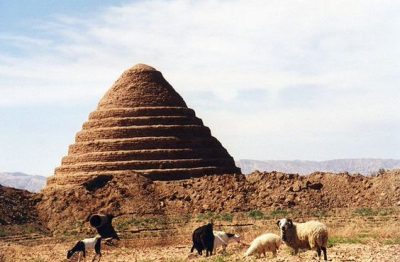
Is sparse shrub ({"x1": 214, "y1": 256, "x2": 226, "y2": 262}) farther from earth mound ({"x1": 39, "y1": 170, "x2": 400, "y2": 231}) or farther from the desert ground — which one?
earth mound ({"x1": 39, "y1": 170, "x2": 400, "y2": 231})

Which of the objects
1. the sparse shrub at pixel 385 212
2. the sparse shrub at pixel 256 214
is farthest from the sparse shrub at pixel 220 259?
the sparse shrub at pixel 385 212

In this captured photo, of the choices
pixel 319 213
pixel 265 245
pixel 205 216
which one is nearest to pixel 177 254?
pixel 265 245

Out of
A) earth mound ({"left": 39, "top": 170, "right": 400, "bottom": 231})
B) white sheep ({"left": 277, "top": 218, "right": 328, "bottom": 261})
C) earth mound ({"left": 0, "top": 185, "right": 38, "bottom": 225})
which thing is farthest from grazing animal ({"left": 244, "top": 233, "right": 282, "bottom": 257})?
earth mound ({"left": 0, "top": 185, "right": 38, "bottom": 225})

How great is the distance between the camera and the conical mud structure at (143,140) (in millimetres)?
48625

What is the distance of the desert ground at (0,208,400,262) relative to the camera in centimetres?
2196

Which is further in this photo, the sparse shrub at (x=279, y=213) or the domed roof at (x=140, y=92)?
the domed roof at (x=140, y=92)

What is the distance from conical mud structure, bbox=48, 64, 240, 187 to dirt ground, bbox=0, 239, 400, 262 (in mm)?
14027

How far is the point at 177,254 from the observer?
2697cm

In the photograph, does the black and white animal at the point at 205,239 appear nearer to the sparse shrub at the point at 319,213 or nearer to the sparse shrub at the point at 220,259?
the sparse shrub at the point at 220,259

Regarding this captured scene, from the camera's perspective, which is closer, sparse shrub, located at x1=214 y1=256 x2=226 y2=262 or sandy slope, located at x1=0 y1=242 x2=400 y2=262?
sandy slope, located at x1=0 y1=242 x2=400 y2=262

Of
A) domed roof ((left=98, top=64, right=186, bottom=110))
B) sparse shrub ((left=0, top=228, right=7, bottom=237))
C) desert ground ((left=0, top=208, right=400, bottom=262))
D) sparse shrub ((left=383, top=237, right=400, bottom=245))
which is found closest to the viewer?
desert ground ((left=0, top=208, right=400, bottom=262))

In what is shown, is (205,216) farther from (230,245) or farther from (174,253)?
(230,245)

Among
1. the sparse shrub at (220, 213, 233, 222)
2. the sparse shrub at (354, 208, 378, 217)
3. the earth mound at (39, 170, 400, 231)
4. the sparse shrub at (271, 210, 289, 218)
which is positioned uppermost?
the earth mound at (39, 170, 400, 231)

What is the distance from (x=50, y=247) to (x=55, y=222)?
9.16 metres
